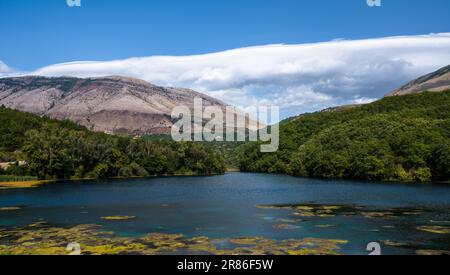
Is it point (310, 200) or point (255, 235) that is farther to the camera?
point (310, 200)

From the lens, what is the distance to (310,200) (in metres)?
70.6

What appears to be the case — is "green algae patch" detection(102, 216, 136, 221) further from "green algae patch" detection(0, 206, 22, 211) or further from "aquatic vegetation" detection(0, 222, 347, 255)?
"green algae patch" detection(0, 206, 22, 211)

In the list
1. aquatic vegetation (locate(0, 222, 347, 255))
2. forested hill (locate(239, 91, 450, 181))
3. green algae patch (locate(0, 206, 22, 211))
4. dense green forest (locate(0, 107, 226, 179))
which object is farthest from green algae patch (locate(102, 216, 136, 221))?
forested hill (locate(239, 91, 450, 181))

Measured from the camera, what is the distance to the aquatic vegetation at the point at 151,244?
3394cm

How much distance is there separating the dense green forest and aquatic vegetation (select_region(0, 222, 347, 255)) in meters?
86.7

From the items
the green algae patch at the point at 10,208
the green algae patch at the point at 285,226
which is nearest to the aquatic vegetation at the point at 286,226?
the green algae patch at the point at 285,226

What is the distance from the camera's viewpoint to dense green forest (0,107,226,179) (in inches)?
4919

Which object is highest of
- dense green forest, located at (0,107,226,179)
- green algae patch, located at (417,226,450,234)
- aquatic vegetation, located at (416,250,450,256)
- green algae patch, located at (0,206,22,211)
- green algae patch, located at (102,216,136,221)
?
dense green forest, located at (0,107,226,179)

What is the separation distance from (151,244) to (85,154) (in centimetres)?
10613

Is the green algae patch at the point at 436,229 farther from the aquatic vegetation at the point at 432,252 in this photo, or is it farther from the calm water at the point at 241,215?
the aquatic vegetation at the point at 432,252
